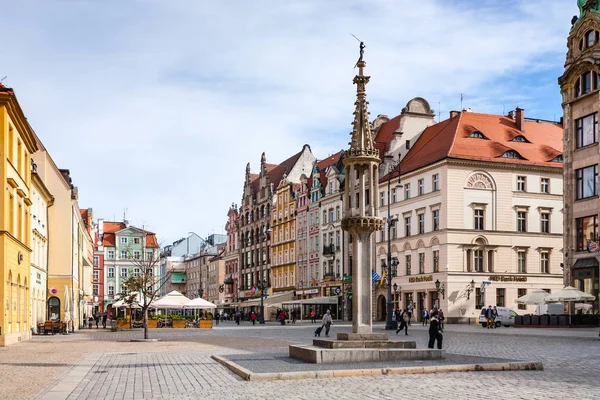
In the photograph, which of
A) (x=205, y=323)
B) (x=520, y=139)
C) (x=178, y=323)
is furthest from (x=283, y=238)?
(x=178, y=323)

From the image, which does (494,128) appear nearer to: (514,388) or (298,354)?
(298,354)

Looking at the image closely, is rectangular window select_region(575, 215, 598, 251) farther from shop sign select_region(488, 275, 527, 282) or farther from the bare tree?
the bare tree

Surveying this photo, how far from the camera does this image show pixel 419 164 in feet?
233

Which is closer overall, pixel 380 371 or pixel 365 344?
pixel 380 371

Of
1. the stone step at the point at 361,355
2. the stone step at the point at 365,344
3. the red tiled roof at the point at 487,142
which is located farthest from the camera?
the red tiled roof at the point at 487,142

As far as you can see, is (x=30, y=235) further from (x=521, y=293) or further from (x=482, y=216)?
(x=521, y=293)

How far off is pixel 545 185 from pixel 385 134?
18013 millimetres

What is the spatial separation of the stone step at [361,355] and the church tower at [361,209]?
1.57 metres

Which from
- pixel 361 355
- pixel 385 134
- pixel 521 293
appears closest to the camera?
pixel 361 355

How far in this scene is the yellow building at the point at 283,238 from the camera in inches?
4023

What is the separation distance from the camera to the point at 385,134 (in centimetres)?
8212

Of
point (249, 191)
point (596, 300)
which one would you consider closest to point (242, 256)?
point (249, 191)

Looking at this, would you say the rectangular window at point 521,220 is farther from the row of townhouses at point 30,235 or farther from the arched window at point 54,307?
the arched window at point 54,307

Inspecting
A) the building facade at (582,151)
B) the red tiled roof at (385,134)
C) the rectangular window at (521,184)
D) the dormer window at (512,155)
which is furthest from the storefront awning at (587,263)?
the red tiled roof at (385,134)
